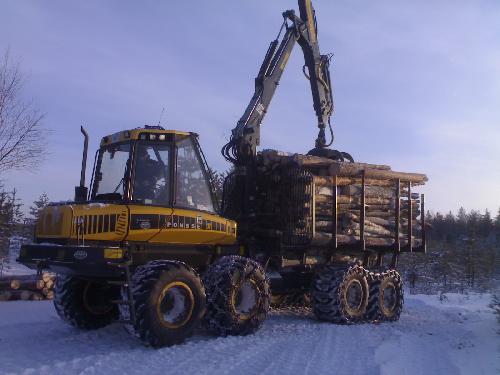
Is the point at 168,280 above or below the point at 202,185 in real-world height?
below

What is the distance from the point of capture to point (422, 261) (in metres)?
41.6

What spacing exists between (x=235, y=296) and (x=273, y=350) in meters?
1.48

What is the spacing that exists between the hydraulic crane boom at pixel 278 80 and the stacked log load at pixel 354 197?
0.63m

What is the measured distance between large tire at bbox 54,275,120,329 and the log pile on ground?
4597 millimetres

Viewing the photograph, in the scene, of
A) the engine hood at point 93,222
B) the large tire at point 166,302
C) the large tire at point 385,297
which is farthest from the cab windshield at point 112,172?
the large tire at point 385,297

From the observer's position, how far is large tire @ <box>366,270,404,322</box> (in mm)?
11344

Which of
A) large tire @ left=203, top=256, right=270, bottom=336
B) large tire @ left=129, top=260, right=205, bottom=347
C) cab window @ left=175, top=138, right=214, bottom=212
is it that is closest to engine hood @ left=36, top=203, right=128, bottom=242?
large tire @ left=129, top=260, right=205, bottom=347

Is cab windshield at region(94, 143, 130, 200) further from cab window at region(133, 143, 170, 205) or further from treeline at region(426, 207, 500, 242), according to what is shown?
treeline at region(426, 207, 500, 242)

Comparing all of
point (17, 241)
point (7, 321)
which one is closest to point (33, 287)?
point (7, 321)

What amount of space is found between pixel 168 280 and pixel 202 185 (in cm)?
191

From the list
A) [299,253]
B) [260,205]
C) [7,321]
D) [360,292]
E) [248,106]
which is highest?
[248,106]

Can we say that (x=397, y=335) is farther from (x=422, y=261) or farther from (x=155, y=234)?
(x=422, y=261)

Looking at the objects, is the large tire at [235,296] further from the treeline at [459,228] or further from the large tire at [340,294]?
the treeline at [459,228]

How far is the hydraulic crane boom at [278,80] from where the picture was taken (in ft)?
37.9
